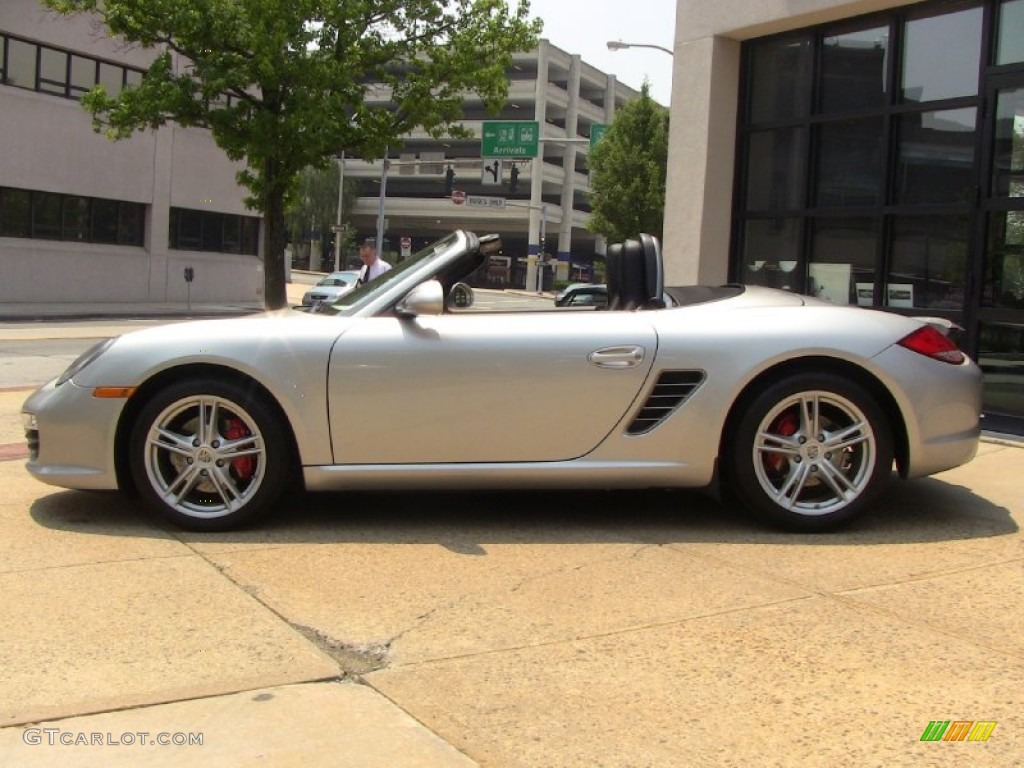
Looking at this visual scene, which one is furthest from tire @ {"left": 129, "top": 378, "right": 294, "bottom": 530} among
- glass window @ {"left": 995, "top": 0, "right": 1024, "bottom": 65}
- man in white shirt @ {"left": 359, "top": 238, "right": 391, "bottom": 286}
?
man in white shirt @ {"left": 359, "top": 238, "right": 391, "bottom": 286}

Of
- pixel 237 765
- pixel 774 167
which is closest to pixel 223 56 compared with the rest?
pixel 774 167

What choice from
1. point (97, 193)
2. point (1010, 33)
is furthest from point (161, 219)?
point (1010, 33)

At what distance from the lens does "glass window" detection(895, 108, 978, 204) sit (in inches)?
308

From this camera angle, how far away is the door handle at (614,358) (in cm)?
444

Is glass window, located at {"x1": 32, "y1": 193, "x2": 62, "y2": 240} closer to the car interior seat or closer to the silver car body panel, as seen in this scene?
the silver car body panel

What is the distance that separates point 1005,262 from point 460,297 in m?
4.71

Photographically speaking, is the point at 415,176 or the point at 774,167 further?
the point at 415,176

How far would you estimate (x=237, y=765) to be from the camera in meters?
2.42

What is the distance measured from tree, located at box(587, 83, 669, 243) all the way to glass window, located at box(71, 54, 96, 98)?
2187 cm

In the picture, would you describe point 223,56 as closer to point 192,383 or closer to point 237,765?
point 192,383

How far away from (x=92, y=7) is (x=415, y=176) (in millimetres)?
54915

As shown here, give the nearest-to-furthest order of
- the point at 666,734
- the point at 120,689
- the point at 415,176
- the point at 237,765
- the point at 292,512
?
the point at 237,765
the point at 666,734
the point at 120,689
the point at 292,512
the point at 415,176

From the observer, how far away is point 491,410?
4.43 metres

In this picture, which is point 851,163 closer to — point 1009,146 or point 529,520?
point 1009,146
